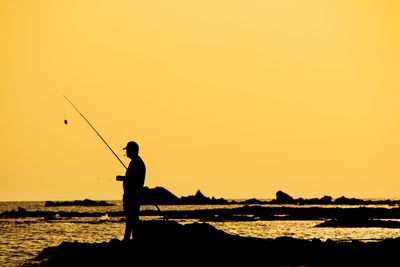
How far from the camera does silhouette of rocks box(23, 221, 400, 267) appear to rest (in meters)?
20.3

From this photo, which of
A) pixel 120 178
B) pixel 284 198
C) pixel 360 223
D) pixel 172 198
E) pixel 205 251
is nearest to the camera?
pixel 120 178

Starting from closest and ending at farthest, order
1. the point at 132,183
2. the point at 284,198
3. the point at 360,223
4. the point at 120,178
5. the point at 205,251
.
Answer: the point at 132,183 → the point at 120,178 → the point at 205,251 → the point at 360,223 → the point at 284,198

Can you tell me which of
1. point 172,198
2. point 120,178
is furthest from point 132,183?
point 172,198

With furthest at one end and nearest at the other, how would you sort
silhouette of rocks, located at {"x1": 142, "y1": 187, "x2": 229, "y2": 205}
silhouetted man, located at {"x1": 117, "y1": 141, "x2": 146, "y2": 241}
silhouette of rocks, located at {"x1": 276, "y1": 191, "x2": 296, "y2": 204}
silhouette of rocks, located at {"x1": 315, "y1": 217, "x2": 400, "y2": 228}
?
silhouette of rocks, located at {"x1": 276, "y1": 191, "x2": 296, "y2": 204} → silhouette of rocks, located at {"x1": 142, "y1": 187, "x2": 229, "y2": 205} → silhouette of rocks, located at {"x1": 315, "y1": 217, "x2": 400, "y2": 228} → silhouetted man, located at {"x1": 117, "y1": 141, "x2": 146, "y2": 241}

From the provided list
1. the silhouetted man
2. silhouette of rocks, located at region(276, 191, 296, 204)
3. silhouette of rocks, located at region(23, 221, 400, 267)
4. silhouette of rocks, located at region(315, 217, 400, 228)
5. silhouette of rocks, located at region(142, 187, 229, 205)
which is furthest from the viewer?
Result: silhouette of rocks, located at region(276, 191, 296, 204)

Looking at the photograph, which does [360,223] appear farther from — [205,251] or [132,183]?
[132,183]

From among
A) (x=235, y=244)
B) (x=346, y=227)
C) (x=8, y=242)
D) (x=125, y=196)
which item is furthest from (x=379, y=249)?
(x=346, y=227)

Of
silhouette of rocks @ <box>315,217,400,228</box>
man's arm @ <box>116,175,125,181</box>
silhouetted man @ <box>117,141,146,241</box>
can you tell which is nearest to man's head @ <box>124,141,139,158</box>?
silhouetted man @ <box>117,141,146,241</box>

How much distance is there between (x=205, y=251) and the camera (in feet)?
72.3

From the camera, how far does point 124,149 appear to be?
2050 centimetres

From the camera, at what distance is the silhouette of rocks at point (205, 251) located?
2031 centimetres

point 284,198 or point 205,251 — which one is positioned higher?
point 284,198

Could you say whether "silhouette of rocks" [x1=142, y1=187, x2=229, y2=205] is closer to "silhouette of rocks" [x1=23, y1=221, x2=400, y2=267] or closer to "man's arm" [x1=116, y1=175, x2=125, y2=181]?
"silhouette of rocks" [x1=23, y1=221, x2=400, y2=267]

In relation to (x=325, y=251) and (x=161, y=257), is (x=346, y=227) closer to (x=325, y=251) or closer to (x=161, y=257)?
(x=325, y=251)
